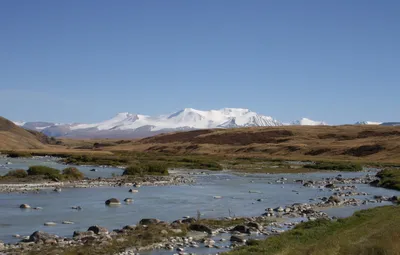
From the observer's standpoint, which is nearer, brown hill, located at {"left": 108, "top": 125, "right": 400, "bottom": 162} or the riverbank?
the riverbank

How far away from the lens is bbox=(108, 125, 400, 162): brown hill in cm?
10644

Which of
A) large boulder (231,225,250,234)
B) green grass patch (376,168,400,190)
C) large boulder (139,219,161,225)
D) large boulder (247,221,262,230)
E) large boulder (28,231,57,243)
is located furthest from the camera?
green grass patch (376,168,400,190)

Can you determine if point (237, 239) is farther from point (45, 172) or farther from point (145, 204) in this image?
point (45, 172)

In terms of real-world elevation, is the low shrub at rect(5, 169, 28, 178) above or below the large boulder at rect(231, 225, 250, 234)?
above

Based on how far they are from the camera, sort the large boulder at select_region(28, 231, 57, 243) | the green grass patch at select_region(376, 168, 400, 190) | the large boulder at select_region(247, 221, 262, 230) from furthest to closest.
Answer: the green grass patch at select_region(376, 168, 400, 190), the large boulder at select_region(247, 221, 262, 230), the large boulder at select_region(28, 231, 57, 243)

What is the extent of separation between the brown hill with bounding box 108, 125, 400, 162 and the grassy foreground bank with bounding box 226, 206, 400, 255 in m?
72.5

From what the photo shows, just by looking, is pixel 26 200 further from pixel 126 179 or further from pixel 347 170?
pixel 347 170

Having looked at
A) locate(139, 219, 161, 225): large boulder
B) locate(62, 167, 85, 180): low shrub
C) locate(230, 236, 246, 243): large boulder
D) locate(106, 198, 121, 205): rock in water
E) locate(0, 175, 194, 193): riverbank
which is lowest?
locate(230, 236, 246, 243): large boulder

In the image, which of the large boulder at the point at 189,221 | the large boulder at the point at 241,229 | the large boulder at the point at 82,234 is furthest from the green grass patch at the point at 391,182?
the large boulder at the point at 82,234

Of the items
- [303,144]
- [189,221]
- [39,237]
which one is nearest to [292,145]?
[303,144]

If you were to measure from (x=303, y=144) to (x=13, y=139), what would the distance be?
78.6 m

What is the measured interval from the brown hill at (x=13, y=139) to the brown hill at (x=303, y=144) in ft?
116

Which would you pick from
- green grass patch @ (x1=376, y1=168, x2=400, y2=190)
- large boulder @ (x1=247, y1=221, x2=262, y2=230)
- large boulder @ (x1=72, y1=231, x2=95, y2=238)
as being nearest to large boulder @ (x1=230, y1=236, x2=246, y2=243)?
large boulder @ (x1=247, y1=221, x2=262, y2=230)

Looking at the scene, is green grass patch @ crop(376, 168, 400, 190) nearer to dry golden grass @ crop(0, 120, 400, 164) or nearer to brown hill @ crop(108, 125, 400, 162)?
dry golden grass @ crop(0, 120, 400, 164)
